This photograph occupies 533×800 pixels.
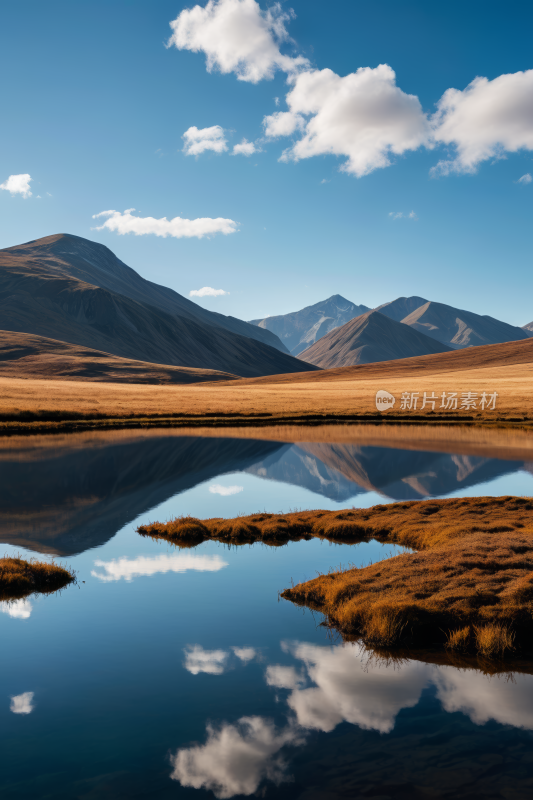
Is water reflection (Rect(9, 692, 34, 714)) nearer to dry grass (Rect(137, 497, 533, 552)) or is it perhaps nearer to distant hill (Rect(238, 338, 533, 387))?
dry grass (Rect(137, 497, 533, 552))

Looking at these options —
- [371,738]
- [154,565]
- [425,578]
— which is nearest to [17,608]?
[154,565]

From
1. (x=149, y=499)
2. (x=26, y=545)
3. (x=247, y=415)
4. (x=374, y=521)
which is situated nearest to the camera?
(x=26, y=545)

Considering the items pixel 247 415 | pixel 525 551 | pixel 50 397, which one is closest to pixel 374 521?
pixel 525 551

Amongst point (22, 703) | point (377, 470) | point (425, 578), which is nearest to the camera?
point (22, 703)

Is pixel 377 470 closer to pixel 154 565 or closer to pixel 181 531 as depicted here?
pixel 181 531

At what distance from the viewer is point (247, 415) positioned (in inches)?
2726

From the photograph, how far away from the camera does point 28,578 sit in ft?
51.4

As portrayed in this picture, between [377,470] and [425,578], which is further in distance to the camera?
[377,470]

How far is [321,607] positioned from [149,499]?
1701 cm

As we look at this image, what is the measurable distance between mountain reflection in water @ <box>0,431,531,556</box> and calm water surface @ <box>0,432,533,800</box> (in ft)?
12.8

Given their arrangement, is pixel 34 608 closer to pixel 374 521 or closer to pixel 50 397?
pixel 374 521

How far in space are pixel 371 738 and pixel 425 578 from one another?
5.65 m

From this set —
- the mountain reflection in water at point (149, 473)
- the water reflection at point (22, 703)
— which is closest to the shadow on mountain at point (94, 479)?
the mountain reflection in water at point (149, 473)

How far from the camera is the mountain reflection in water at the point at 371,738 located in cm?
748
